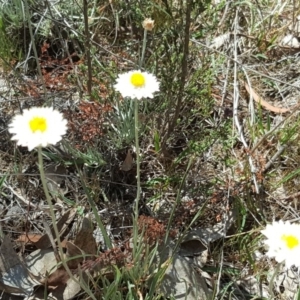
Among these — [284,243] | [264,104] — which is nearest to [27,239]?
[284,243]

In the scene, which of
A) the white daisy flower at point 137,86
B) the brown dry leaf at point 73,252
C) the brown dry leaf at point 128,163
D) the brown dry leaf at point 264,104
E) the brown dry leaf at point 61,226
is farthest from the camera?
the brown dry leaf at point 264,104

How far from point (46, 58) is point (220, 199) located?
A: 3.54ft

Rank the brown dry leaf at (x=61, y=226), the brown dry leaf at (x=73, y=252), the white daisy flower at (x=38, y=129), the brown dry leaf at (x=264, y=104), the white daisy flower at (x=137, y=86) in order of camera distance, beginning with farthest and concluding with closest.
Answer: the brown dry leaf at (x=264, y=104) → the brown dry leaf at (x=61, y=226) → the brown dry leaf at (x=73, y=252) → the white daisy flower at (x=137, y=86) → the white daisy flower at (x=38, y=129)

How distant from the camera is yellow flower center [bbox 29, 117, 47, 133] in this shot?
4.14ft

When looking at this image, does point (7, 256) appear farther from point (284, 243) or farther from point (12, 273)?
point (284, 243)

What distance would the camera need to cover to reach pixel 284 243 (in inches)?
54.4

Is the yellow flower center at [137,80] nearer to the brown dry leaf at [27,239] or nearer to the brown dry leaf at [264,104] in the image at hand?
the brown dry leaf at [27,239]

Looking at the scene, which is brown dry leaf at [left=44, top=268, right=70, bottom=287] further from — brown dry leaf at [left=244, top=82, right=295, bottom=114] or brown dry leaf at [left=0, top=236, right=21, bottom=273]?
brown dry leaf at [left=244, top=82, right=295, bottom=114]

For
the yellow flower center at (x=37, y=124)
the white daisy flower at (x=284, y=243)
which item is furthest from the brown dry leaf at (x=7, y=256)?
the white daisy flower at (x=284, y=243)

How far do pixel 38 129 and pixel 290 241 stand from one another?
68 centimetres

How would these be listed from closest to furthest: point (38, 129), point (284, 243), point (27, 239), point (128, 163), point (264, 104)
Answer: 1. point (38, 129)
2. point (284, 243)
3. point (27, 239)
4. point (128, 163)
5. point (264, 104)

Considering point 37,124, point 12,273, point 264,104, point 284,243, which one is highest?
point 264,104

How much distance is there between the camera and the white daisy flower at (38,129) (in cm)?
123

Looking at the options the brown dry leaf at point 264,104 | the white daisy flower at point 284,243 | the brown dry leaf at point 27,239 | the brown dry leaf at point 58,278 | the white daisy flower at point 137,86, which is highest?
the brown dry leaf at point 264,104
